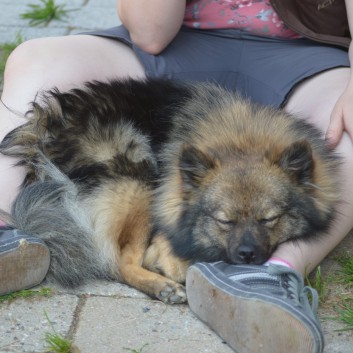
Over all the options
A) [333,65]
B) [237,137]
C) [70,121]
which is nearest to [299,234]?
[237,137]

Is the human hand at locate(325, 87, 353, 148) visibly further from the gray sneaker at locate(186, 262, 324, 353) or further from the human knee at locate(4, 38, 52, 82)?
the human knee at locate(4, 38, 52, 82)

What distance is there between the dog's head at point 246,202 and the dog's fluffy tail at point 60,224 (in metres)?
0.37

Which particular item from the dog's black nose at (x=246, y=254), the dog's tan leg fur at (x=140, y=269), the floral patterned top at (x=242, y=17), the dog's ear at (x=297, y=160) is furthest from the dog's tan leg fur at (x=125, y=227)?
the floral patterned top at (x=242, y=17)

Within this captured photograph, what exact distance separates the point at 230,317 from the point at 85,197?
0.82 metres

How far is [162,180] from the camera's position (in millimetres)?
2955

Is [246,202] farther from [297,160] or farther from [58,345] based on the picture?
[58,345]

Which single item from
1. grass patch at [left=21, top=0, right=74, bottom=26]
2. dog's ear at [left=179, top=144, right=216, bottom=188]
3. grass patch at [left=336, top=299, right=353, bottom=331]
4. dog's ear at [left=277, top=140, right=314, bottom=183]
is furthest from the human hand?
grass patch at [left=21, top=0, right=74, bottom=26]

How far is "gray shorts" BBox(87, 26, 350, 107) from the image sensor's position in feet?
10.7

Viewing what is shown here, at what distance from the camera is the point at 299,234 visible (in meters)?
2.74

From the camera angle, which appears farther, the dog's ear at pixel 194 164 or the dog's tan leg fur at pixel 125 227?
the dog's tan leg fur at pixel 125 227

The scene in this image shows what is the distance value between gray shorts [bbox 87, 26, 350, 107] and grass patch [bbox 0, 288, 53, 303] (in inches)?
41.2

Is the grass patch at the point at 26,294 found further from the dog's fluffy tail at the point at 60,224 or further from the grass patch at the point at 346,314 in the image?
the grass patch at the point at 346,314

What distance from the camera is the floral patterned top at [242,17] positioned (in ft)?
10.9

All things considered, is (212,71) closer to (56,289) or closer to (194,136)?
(194,136)
